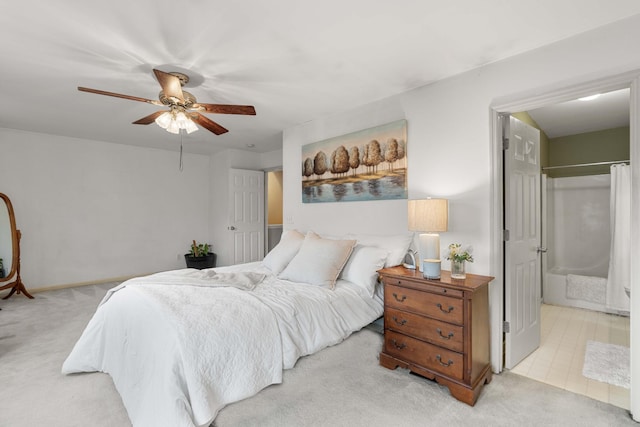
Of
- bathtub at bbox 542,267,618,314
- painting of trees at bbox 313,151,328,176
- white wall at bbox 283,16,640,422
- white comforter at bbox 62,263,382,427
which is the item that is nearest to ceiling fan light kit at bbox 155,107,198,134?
white comforter at bbox 62,263,382,427

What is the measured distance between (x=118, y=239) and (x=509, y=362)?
5759 mm

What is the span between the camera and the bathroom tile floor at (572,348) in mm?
2154

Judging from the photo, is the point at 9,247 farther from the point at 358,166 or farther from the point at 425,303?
the point at 425,303

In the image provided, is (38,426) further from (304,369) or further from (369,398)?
(369,398)

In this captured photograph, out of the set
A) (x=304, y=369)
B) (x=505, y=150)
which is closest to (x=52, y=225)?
(x=304, y=369)

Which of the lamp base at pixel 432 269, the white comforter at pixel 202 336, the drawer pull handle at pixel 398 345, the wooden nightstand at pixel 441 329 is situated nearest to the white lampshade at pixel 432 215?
the lamp base at pixel 432 269

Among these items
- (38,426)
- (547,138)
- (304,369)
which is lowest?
(38,426)

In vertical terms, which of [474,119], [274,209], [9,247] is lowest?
[9,247]

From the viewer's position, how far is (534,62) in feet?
7.33

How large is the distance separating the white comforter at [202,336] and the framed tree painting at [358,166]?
1164 millimetres

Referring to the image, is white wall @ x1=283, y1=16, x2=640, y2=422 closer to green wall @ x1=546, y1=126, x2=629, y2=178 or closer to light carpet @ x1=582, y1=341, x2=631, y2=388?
light carpet @ x1=582, y1=341, x2=631, y2=388

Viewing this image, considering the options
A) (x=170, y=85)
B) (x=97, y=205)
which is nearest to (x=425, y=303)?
(x=170, y=85)

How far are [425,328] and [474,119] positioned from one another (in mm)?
1690

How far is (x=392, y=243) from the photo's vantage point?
2.87m
